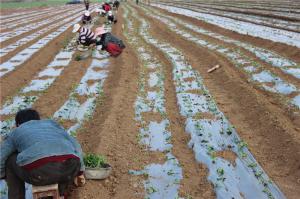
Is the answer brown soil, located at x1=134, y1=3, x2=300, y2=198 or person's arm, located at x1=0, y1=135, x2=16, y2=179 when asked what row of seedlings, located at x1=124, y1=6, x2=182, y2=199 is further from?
person's arm, located at x1=0, y1=135, x2=16, y2=179

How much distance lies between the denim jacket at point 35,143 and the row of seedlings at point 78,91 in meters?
0.92

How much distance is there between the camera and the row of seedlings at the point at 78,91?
743cm

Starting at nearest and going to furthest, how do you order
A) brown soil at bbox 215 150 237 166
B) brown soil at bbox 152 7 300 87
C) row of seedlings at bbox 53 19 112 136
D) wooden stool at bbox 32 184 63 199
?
wooden stool at bbox 32 184 63 199 → brown soil at bbox 215 150 237 166 → row of seedlings at bbox 53 19 112 136 → brown soil at bbox 152 7 300 87

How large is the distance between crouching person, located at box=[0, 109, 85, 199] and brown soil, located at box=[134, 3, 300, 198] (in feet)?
8.79

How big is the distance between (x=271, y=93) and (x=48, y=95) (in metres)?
5.08

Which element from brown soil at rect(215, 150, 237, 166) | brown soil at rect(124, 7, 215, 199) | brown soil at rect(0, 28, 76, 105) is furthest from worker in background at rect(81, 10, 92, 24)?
brown soil at rect(215, 150, 237, 166)

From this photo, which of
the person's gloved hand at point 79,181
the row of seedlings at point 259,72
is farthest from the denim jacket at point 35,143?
the row of seedlings at point 259,72

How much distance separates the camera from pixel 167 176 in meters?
5.32

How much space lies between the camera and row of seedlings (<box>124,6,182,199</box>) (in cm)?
508

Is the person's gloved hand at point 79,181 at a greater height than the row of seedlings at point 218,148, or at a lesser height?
greater

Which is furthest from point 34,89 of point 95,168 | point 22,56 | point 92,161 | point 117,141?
point 95,168

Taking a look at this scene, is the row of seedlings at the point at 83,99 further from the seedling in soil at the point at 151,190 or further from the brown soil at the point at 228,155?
the brown soil at the point at 228,155

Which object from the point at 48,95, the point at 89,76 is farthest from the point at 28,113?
the point at 89,76

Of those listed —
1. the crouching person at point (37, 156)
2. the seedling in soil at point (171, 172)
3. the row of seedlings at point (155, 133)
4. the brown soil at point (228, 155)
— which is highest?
the crouching person at point (37, 156)
